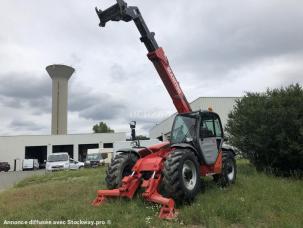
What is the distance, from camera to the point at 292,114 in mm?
13898

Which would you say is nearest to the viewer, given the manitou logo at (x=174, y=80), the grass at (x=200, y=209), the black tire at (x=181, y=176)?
the grass at (x=200, y=209)

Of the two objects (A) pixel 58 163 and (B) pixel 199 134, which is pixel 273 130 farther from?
(A) pixel 58 163

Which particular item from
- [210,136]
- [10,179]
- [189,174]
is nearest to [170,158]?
[189,174]

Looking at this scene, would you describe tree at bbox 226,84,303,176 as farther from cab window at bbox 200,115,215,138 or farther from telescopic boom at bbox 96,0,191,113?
telescopic boom at bbox 96,0,191,113

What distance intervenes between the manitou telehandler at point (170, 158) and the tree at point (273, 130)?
3.01 m

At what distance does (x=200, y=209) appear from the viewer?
8297mm

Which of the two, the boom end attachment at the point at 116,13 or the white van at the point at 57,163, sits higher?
the boom end attachment at the point at 116,13

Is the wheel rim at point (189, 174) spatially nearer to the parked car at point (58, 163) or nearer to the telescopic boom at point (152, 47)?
the telescopic boom at point (152, 47)

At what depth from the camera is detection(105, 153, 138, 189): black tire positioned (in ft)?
32.6

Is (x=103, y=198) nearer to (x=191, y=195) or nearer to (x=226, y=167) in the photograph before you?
(x=191, y=195)

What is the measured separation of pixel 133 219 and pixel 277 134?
8.23 m

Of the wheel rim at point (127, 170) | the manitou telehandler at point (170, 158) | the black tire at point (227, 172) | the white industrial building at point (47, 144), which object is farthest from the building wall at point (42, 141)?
the wheel rim at point (127, 170)

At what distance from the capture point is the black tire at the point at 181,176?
8.59 metres

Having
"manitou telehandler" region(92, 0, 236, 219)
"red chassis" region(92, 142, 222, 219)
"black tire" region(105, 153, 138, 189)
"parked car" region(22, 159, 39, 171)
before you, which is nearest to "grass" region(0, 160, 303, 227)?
"red chassis" region(92, 142, 222, 219)
